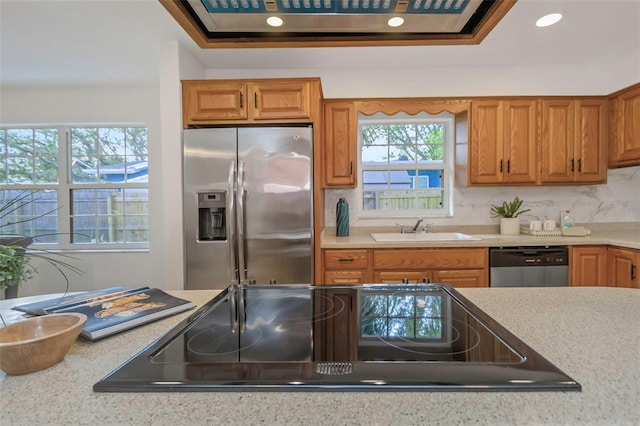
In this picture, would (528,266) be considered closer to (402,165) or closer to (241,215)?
(402,165)

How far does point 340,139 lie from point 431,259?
4.26ft

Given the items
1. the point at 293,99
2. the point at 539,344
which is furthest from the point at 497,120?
the point at 539,344

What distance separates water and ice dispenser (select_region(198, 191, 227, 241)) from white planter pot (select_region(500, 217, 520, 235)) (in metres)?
2.53

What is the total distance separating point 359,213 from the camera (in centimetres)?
320

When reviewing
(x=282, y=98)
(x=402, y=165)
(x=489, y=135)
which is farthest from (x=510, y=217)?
(x=282, y=98)

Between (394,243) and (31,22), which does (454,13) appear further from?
(31,22)

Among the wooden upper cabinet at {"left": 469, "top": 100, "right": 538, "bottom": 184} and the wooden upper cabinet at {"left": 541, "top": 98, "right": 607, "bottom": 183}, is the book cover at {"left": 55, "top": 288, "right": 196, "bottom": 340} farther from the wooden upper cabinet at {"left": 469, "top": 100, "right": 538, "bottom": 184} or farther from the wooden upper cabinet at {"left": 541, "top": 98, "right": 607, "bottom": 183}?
the wooden upper cabinet at {"left": 541, "top": 98, "right": 607, "bottom": 183}

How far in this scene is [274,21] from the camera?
0.94m

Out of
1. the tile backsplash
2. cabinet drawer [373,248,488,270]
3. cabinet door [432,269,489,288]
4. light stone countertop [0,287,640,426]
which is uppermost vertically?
the tile backsplash

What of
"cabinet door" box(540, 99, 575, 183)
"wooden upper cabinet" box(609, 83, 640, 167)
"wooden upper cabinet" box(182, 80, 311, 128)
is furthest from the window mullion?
"wooden upper cabinet" box(609, 83, 640, 167)

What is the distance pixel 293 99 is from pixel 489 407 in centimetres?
241

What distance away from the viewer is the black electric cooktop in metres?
0.53

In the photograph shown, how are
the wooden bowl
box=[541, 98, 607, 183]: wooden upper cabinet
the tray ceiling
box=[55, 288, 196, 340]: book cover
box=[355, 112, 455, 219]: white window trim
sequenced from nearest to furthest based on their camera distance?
1. the wooden bowl
2. box=[55, 288, 196, 340]: book cover
3. the tray ceiling
4. box=[541, 98, 607, 183]: wooden upper cabinet
5. box=[355, 112, 455, 219]: white window trim

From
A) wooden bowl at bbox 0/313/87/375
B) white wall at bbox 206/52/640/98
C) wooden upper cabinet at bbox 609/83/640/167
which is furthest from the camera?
white wall at bbox 206/52/640/98
